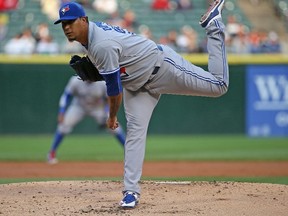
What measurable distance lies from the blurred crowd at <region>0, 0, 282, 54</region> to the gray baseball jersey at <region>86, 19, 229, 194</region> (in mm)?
10427

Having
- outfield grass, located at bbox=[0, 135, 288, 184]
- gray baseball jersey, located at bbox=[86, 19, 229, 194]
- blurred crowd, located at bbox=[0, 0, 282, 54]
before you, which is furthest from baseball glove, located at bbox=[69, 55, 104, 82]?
blurred crowd, located at bbox=[0, 0, 282, 54]

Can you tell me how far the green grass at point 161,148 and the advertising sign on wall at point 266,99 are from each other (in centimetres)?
51

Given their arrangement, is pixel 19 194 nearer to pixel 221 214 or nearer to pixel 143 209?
pixel 143 209

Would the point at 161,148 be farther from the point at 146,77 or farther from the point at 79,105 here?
the point at 146,77

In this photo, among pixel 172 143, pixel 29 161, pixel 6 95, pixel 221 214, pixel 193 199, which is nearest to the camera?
pixel 221 214

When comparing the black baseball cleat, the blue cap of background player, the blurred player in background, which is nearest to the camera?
the blue cap of background player

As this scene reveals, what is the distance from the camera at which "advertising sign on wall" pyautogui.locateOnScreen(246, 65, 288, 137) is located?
16484mm

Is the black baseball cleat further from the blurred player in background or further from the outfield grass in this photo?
the outfield grass

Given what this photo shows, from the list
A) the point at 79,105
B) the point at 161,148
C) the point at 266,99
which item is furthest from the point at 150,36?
the point at 79,105

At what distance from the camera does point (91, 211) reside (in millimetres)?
5805

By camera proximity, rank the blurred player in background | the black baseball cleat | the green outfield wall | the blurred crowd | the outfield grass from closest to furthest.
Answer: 1. the black baseball cleat
2. the blurred player in background
3. the outfield grass
4. the green outfield wall
5. the blurred crowd

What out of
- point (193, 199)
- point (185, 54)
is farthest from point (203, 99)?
point (193, 199)

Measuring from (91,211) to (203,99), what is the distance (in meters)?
10.9

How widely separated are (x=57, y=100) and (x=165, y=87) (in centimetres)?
1043
